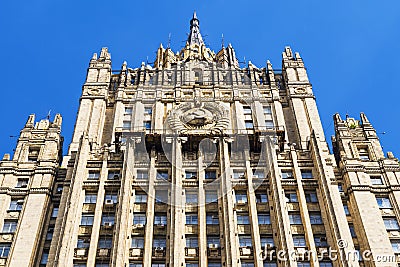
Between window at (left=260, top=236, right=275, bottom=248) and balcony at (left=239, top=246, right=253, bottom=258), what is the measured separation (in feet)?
3.03

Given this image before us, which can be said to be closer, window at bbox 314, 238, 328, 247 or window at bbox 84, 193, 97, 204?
window at bbox 314, 238, 328, 247

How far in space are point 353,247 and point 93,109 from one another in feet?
84.0

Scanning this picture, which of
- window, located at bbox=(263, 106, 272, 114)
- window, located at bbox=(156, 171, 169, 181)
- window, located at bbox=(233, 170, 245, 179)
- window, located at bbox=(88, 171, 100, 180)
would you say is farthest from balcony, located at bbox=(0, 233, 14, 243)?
window, located at bbox=(263, 106, 272, 114)

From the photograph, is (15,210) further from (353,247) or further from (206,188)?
(353,247)

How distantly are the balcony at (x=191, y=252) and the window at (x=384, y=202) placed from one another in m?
13.8

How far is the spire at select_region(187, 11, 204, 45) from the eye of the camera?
78275 millimetres

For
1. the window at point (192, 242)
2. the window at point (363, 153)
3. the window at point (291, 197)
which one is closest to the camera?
the window at point (192, 242)

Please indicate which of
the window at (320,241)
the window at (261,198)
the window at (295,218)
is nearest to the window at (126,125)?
the window at (261,198)

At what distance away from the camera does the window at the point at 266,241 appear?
4177cm

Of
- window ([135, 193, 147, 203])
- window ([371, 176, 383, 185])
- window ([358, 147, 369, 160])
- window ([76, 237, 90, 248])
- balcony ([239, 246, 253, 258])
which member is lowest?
balcony ([239, 246, 253, 258])

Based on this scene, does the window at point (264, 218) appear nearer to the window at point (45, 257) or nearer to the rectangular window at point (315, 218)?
the rectangular window at point (315, 218)

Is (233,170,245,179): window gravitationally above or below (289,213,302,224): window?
above

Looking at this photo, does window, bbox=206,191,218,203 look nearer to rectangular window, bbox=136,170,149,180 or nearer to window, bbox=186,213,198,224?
window, bbox=186,213,198,224

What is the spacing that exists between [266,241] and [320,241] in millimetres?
3545
